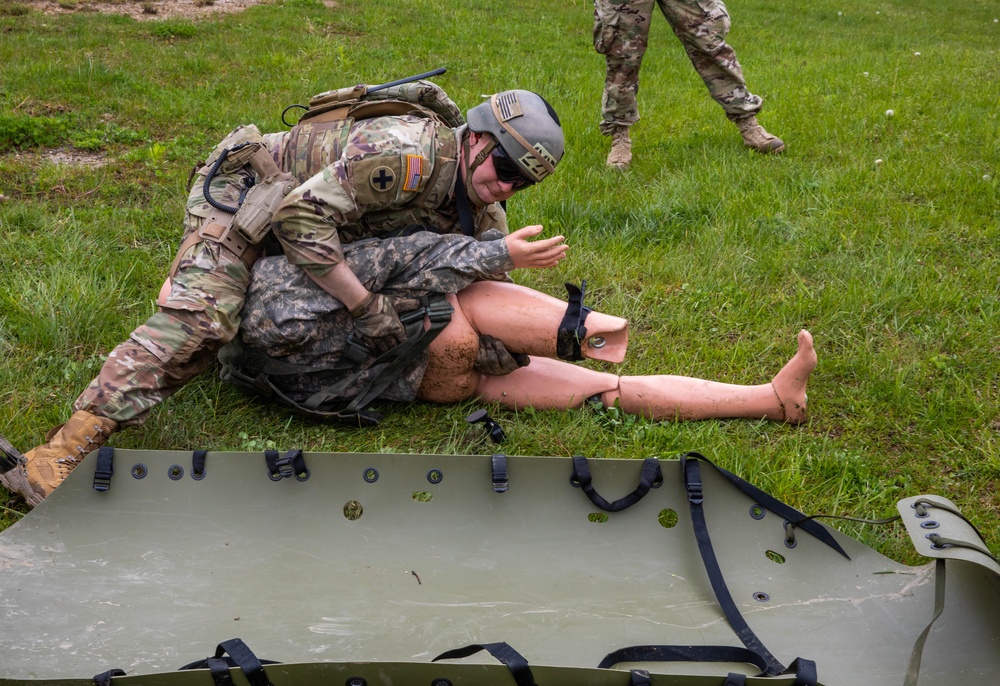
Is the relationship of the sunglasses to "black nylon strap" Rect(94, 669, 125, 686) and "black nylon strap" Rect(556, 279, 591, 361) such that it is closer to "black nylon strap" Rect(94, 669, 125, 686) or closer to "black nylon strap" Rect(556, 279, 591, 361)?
"black nylon strap" Rect(556, 279, 591, 361)

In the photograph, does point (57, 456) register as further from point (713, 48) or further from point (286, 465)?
point (713, 48)

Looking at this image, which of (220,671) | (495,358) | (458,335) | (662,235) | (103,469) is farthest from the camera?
(662,235)

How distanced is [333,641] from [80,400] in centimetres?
133

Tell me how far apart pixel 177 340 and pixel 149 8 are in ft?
28.7

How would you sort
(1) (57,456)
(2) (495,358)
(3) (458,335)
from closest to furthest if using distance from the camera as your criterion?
(1) (57,456), (3) (458,335), (2) (495,358)

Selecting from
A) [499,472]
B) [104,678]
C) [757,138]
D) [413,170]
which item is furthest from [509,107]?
[757,138]

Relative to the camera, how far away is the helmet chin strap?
353 centimetres

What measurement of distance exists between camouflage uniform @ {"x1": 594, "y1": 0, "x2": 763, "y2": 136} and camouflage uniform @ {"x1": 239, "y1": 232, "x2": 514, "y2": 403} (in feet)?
11.3

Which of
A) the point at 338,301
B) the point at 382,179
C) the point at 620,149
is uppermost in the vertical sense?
the point at 382,179

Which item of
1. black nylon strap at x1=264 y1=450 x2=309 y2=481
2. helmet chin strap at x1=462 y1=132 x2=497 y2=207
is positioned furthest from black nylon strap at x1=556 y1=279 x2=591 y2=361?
black nylon strap at x1=264 y1=450 x2=309 y2=481

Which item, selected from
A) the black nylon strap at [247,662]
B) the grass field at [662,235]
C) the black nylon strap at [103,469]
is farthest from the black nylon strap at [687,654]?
the black nylon strap at [103,469]

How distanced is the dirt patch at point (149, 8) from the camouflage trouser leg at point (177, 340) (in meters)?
7.97

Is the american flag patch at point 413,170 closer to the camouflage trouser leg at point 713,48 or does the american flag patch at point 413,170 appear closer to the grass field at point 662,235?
the grass field at point 662,235

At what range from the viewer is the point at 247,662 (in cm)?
218
